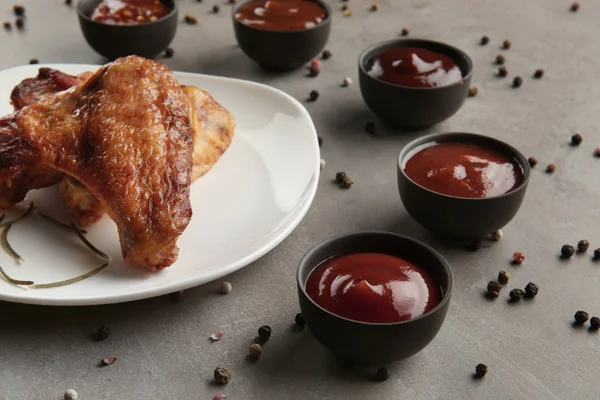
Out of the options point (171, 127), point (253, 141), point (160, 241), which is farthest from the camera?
point (253, 141)

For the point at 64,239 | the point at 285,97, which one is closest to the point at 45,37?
the point at 285,97

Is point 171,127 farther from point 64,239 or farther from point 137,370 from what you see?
point 137,370

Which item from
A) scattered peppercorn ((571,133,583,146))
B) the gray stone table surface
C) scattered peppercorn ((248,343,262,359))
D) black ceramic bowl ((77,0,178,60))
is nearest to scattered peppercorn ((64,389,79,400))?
the gray stone table surface

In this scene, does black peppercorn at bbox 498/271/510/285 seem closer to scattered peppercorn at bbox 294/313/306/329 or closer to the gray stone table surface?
the gray stone table surface

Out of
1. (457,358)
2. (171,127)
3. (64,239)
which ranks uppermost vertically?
(171,127)

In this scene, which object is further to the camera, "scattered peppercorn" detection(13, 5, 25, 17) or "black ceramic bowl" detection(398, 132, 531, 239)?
"scattered peppercorn" detection(13, 5, 25, 17)

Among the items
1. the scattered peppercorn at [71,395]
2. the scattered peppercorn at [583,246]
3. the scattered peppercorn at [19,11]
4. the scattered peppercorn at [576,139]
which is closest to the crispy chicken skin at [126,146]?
the scattered peppercorn at [71,395]
